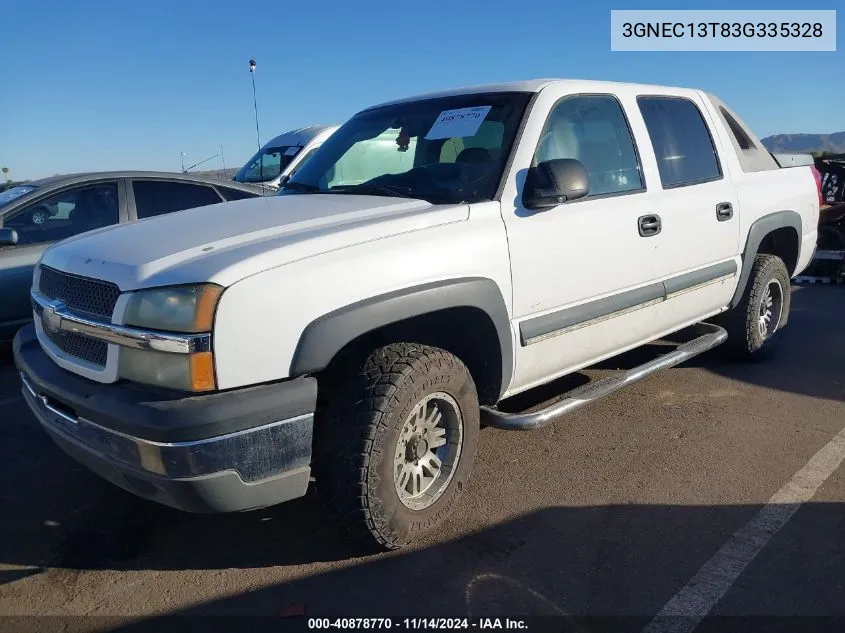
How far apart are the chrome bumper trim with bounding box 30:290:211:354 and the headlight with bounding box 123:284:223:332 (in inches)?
1.1

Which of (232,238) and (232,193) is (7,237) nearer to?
(232,193)

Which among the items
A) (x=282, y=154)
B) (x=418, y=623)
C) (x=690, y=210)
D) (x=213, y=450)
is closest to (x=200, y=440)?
(x=213, y=450)

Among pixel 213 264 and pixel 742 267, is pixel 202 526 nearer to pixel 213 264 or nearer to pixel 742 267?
pixel 213 264

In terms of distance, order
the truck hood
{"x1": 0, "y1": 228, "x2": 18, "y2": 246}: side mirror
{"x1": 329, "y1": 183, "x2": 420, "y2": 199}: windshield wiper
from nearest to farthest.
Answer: the truck hood
{"x1": 329, "y1": 183, "x2": 420, "y2": 199}: windshield wiper
{"x1": 0, "y1": 228, "x2": 18, "y2": 246}: side mirror

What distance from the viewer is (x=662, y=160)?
4055mm

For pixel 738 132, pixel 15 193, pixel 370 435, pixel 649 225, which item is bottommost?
pixel 370 435

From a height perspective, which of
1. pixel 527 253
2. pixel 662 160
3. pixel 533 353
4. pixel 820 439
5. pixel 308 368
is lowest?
pixel 820 439

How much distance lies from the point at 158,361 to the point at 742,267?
12.6 feet

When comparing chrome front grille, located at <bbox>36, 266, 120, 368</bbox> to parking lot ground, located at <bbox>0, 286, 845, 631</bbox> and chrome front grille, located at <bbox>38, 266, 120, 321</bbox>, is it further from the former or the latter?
parking lot ground, located at <bbox>0, 286, 845, 631</bbox>

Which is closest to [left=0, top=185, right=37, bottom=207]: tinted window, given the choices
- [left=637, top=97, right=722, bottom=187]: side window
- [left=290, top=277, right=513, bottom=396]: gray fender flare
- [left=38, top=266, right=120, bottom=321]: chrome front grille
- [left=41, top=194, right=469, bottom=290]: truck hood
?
[left=41, top=194, right=469, bottom=290]: truck hood

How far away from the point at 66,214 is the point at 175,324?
4.10 metres

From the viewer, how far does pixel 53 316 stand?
2.79m

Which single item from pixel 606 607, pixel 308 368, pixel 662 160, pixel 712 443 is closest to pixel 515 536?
pixel 606 607

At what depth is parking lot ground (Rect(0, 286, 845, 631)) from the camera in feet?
8.41
